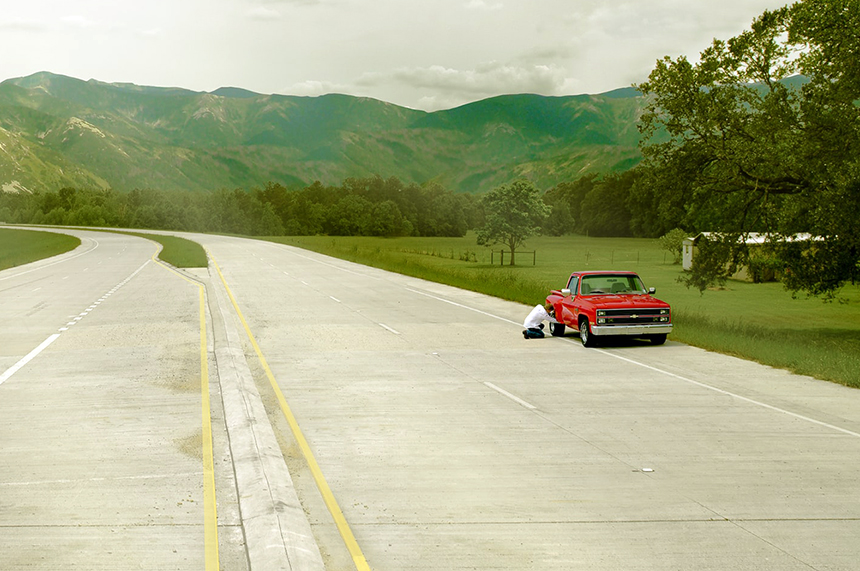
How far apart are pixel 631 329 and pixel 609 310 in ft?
2.15

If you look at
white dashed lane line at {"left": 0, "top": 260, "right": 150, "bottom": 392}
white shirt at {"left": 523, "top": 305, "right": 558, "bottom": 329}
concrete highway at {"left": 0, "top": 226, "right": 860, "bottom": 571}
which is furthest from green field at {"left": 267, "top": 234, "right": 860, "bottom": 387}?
white dashed lane line at {"left": 0, "top": 260, "right": 150, "bottom": 392}

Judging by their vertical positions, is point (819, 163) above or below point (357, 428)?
above

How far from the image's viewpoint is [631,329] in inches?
693

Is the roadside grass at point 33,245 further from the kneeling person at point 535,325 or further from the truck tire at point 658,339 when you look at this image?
the truck tire at point 658,339

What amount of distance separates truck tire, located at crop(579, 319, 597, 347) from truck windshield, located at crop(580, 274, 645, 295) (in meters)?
1.27

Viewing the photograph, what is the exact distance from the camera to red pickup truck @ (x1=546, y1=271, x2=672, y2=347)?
17.5 metres

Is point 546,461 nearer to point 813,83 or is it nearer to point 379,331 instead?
point 379,331

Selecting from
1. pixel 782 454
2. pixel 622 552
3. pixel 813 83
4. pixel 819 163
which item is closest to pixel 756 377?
pixel 782 454

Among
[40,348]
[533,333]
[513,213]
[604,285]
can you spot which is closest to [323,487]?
[40,348]

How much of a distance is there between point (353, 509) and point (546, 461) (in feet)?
7.83

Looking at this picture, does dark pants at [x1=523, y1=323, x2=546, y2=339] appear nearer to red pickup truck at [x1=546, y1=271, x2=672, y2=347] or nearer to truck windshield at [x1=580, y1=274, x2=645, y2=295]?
red pickup truck at [x1=546, y1=271, x2=672, y2=347]

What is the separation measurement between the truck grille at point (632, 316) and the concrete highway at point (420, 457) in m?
0.61

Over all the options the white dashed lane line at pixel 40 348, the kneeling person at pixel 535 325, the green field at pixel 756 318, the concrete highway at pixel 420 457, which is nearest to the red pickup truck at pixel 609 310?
the concrete highway at pixel 420 457

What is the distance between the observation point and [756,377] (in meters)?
14.1
